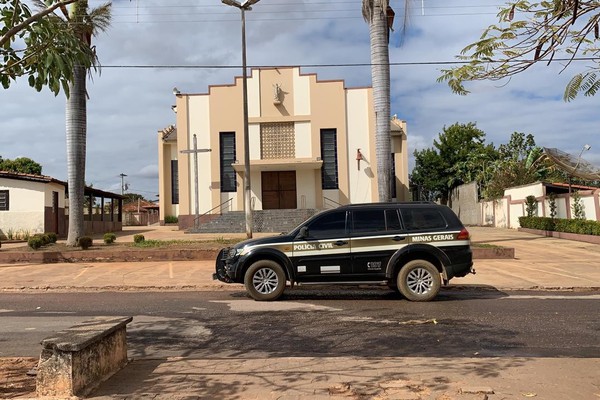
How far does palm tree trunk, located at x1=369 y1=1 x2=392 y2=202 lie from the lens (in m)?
17.7

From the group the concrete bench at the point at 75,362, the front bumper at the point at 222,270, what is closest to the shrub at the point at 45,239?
the front bumper at the point at 222,270

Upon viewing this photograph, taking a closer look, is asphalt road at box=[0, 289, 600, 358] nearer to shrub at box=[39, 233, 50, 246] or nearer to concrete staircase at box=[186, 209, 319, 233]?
shrub at box=[39, 233, 50, 246]

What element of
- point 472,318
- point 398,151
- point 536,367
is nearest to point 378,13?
point 472,318

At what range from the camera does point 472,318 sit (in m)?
8.12

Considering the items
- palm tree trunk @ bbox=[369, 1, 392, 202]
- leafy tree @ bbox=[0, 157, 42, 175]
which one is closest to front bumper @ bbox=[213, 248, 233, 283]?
palm tree trunk @ bbox=[369, 1, 392, 202]

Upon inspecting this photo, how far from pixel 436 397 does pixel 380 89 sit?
14560mm

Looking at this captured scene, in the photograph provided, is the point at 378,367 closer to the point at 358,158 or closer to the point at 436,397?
the point at 436,397

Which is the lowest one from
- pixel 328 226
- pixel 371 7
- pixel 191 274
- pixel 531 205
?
pixel 191 274

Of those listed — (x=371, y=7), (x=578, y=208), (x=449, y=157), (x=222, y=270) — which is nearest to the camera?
(x=222, y=270)

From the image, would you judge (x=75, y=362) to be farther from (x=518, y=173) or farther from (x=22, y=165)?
(x=22, y=165)

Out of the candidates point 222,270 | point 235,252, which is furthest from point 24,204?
point 235,252

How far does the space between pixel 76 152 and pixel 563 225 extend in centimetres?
2075

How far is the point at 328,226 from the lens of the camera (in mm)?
9969

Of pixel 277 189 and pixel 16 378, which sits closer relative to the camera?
pixel 16 378
